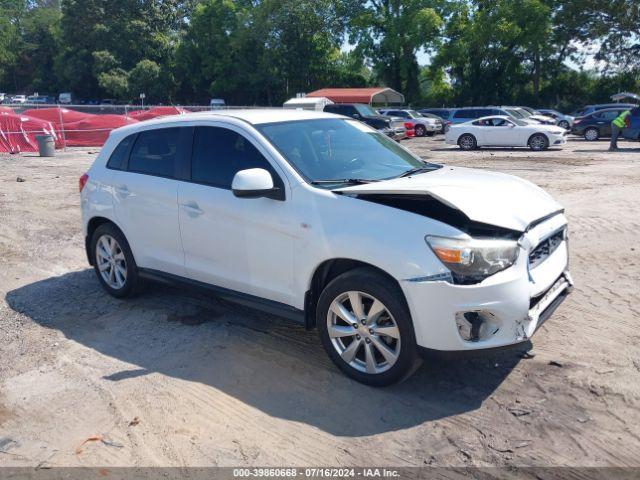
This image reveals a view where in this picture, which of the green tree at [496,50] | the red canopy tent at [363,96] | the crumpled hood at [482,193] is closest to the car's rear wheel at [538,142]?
the crumpled hood at [482,193]

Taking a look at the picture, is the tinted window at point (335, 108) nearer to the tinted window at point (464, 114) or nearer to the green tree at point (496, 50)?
the tinted window at point (464, 114)

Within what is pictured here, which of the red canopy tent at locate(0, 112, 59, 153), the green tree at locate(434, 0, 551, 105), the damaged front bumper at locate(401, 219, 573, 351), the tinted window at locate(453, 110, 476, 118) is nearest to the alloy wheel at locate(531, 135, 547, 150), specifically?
the tinted window at locate(453, 110, 476, 118)

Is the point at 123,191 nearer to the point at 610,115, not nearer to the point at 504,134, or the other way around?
the point at 504,134

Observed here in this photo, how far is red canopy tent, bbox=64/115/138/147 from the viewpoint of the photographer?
24.8 m

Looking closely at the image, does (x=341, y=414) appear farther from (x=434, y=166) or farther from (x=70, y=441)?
(x=434, y=166)

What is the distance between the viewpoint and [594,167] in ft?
53.3

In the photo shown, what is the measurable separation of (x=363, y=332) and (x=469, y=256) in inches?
35.1

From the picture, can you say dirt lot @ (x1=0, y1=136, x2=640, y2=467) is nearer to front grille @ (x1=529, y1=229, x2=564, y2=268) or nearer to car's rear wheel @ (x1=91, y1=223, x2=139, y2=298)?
car's rear wheel @ (x1=91, y1=223, x2=139, y2=298)

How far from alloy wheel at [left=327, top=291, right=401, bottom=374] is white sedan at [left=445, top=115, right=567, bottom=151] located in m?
20.3

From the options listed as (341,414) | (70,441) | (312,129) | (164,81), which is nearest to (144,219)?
(312,129)

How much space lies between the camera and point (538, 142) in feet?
74.0

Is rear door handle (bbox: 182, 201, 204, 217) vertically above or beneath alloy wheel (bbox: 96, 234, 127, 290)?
above

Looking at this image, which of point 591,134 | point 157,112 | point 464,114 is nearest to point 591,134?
point 591,134

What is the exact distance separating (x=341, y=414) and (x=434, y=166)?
2.60 m
